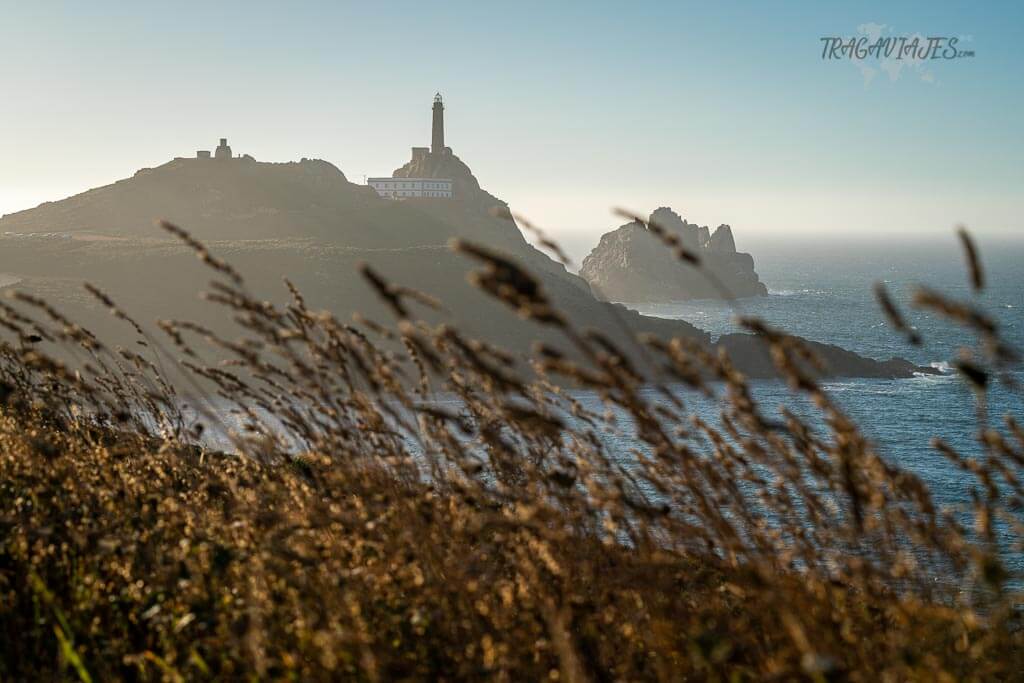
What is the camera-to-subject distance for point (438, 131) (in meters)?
193

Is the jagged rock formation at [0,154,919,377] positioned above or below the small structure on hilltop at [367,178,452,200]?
below

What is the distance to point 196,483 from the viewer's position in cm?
536

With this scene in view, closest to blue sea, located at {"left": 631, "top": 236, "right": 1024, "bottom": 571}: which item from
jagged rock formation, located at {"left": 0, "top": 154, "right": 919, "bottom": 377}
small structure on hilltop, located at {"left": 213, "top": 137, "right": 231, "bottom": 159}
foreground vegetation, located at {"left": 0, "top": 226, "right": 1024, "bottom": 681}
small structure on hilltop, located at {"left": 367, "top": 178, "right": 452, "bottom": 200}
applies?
foreground vegetation, located at {"left": 0, "top": 226, "right": 1024, "bottom": 681}

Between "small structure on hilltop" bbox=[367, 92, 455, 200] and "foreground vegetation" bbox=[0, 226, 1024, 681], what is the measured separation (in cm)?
18503

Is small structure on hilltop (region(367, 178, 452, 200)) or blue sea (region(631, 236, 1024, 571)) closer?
blue sea (region(631, 236, 1024, 571))

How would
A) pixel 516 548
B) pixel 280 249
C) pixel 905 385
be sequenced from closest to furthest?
pixel 516 548
pixel 905 385
pixel 280 249

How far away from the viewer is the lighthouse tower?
627 feet

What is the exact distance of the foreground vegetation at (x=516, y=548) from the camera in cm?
250

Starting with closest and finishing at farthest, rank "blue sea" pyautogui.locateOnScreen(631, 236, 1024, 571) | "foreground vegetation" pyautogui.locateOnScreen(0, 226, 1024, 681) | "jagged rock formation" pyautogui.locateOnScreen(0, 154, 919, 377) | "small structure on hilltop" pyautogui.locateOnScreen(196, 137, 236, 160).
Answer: "foreground vegetation" pyautogui.locateOnScreen(0, 226, 1024, 681) < "blue sea" pyautogui.locateOnScreen(631, 236, 1024, 571) < "jagged rock formation" pyautogui.locateOnScreen(0, 154, 919, 377) < "small structure on hilltop" pyautogui.locateOnScreen(196, 137, 236, 160)

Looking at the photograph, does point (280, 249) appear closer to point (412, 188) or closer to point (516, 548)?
point (412, 188)

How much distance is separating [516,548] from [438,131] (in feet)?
641

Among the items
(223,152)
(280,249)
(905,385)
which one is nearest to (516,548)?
(905,385)

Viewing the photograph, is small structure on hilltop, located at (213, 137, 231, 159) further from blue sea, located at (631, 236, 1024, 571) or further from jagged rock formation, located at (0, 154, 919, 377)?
blue sea, located at (631, 236, 1024, 571)

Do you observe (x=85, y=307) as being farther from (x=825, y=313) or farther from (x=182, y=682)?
(x=825, y=313)
